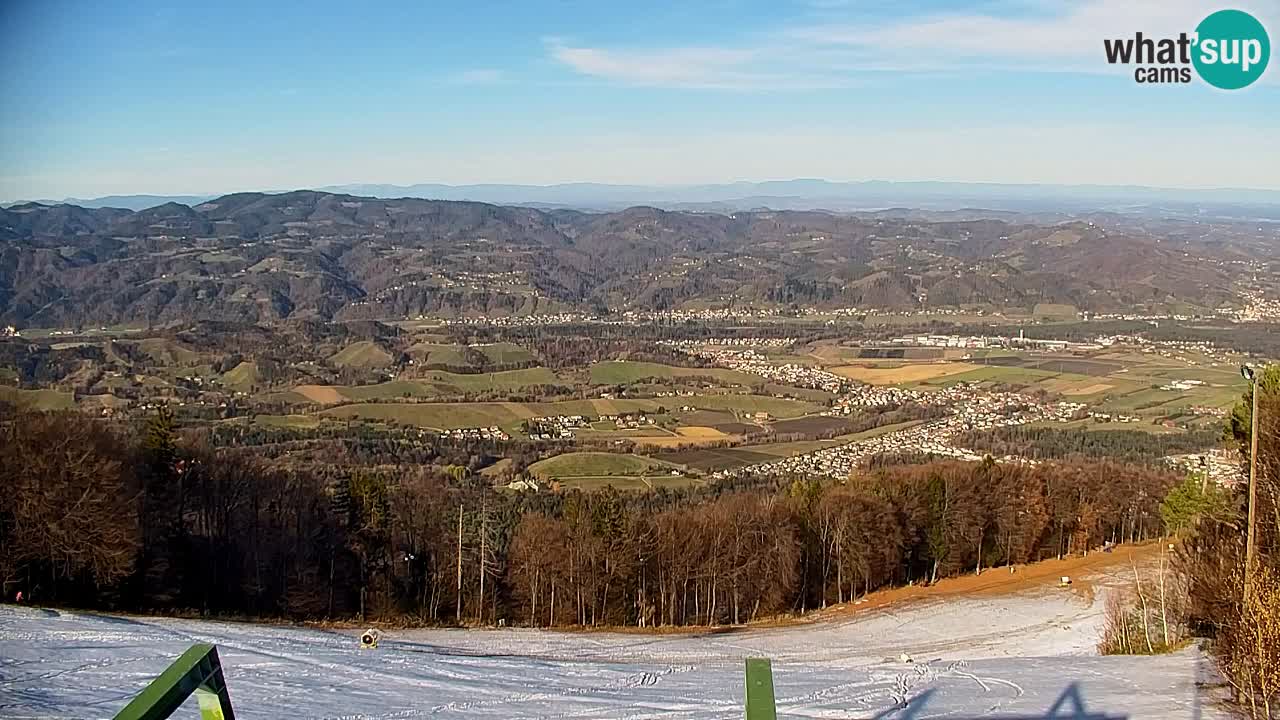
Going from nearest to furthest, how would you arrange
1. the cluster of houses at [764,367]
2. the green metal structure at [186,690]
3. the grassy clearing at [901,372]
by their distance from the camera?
1. the green metal structure at [186,690]
2. the cluster of houses at [764,367]
3. the grassy clearing at [901,372]

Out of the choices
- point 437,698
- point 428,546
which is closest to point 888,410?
point 428,546

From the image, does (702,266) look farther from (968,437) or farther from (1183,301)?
(968,437)

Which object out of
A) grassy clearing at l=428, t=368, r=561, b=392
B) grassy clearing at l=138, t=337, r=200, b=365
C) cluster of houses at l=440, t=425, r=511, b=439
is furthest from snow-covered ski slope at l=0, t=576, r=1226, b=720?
grassy clearing at l=138, t=337, r=200, b=365

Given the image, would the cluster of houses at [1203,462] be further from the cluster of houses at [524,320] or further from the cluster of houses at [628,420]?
the cluster of houses at [524,320]

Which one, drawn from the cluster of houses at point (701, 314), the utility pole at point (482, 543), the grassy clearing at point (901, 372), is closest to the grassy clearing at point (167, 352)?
the grassy clearing at point (901, 372)

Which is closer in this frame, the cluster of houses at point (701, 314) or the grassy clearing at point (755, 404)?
the grassy clearing at point (755, 404)

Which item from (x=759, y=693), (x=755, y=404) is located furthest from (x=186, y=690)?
(x=755, y=404)

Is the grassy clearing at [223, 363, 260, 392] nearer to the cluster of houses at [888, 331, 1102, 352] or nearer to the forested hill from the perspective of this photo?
the forested hill
